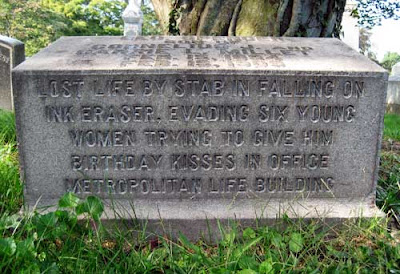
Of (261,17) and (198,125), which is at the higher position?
(261,17)

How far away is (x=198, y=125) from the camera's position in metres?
2.60

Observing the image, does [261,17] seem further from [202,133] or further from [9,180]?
[9,180]

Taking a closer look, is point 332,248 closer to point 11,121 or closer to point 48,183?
point 48,183

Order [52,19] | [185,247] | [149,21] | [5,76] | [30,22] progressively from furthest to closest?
[149,21] → [52,19] → [30,22] → [5,76] → [185,247]

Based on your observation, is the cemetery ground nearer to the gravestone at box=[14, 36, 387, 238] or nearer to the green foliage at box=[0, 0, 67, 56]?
the gravestone at box=[14, 36, 387, 238]

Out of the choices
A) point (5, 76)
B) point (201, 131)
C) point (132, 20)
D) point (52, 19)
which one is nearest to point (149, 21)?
point (52, 19)

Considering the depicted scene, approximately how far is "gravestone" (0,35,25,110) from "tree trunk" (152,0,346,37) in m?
3.57

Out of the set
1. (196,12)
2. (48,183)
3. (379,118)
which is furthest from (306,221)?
(196,12)

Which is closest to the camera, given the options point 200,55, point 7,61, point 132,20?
point 200,55

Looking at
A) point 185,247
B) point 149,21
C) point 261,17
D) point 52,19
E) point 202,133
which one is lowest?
point 149,21

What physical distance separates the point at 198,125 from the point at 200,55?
1.50 ft

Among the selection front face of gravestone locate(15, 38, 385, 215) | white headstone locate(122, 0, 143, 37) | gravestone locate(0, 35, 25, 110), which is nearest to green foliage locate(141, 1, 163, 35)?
white headstone locate(122, 0, 143, 37)

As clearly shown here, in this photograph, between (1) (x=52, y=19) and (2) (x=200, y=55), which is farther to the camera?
(1) (x=52, y=19)

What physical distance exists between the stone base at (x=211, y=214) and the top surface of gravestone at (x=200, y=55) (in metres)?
0.80
